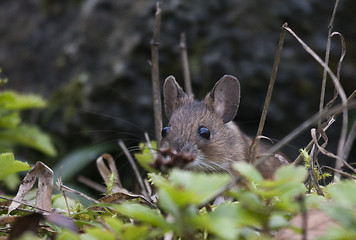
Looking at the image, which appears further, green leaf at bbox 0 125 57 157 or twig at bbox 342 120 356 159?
green leaf at bbox 0 125 57 157

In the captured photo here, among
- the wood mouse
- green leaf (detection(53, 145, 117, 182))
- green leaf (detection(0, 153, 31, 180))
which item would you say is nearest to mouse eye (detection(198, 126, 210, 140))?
the wood mouse

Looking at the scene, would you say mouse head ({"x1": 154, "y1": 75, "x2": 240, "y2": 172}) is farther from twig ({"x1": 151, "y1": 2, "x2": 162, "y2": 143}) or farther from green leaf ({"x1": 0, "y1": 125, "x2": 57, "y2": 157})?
green leaf ({"x1": 0, "y1": 125, "x2": 57, "y2": 157})

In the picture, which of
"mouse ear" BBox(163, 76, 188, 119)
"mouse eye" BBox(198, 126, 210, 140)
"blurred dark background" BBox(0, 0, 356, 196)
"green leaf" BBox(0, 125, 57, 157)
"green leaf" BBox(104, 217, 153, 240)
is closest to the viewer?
"green leaf" BBox(104, 217, 153, 240)

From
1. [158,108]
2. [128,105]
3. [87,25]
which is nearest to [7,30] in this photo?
[87,25]

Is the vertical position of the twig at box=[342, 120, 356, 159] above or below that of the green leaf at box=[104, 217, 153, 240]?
below

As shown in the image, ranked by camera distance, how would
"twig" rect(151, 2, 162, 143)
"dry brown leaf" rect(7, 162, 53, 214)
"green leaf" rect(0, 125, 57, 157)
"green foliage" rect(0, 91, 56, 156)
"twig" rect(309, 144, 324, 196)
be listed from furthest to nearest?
"green leaf" rect(0, 125, 57, 157) → "green foliage" rect(0, 91, 56, 156) → "twig" rect(151, 2, 162, 143) → "dry brown leaf" rect(7, 162, 53, 214) → "twig" rect(309, 144, 324, 196)

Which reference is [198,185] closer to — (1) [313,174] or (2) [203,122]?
(1) [313,174]

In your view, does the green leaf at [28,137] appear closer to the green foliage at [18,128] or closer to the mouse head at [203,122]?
the green foliage at [18,128]

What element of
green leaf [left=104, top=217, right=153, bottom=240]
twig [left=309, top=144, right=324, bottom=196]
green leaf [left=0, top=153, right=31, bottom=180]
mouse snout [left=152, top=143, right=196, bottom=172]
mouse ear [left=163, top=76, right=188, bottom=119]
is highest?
mouse ear [left=163, top=76, right=188, bottom=119]
